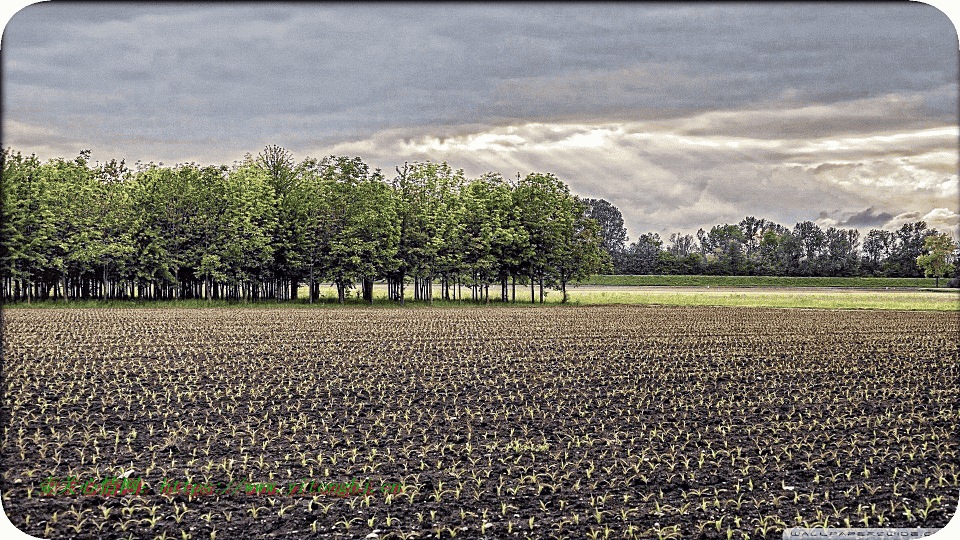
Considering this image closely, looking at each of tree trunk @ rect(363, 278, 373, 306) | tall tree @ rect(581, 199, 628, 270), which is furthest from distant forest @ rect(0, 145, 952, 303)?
tall tree @ rect(581, 199, 628, 270)

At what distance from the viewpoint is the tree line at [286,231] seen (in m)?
36.2

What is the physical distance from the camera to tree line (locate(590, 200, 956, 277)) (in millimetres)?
58250

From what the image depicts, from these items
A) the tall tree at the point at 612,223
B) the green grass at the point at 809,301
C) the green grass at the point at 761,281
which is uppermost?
the tall tree at the point at 612,223

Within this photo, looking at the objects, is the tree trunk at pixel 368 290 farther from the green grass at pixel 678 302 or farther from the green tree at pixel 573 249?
the green tree at pixel 573 249

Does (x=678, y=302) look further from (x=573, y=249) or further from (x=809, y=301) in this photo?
(x=809, y=301)

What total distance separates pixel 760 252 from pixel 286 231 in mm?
46767

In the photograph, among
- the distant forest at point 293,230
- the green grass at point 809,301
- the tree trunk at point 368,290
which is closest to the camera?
the distant forest at point 293,230

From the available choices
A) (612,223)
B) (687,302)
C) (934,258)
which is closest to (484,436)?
(934,258)

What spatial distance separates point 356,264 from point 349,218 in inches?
97.0

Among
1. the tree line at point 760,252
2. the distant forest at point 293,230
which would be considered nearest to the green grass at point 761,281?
the tree line at point 760,252

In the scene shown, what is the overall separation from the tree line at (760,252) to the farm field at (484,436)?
44.8 metres

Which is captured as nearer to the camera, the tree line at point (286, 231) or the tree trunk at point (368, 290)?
the tree line at point (286, 231)

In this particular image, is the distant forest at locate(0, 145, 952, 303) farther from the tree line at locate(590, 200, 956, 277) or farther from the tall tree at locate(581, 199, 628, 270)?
the tall tree at locate(581, 199, 628, 270)

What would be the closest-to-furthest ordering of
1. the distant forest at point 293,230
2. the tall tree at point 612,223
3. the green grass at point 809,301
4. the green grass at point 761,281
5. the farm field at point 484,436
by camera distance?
the farm field at point 484,436 → the distant forest at point 293,230 → the green grass at point 809,301 → the green grass at point 761,281 → the tall tree at point 612,223
